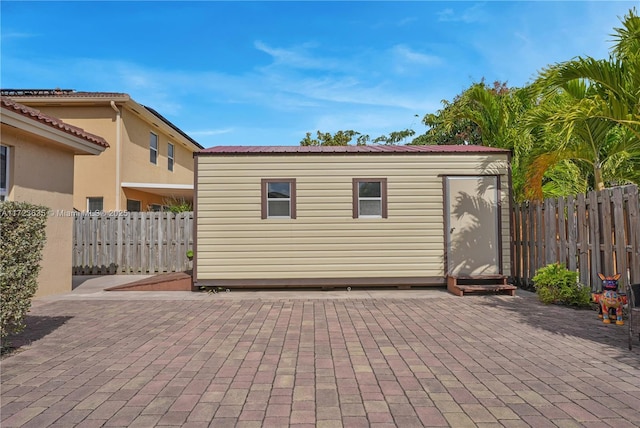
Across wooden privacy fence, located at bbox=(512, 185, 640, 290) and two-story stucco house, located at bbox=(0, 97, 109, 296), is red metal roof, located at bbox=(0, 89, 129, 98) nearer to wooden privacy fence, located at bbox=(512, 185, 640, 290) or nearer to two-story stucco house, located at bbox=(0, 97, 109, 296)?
two-story stucco house, located at bbox=(0, 97, 109, 296)

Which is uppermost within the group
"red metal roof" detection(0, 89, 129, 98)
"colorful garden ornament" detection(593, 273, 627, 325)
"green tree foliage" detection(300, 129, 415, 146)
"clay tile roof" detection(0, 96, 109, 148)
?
"green tree foliage" detection(300, 129, 415, 146)

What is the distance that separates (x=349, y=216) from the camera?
866 centimetres

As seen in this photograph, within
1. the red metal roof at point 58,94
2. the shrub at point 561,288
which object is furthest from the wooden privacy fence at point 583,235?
the red metal roof at point 58,94

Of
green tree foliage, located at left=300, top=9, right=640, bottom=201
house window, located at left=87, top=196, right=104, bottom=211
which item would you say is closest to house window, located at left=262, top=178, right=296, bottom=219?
green tree foliage, located at left=300, top=9, right=640, bottom=201

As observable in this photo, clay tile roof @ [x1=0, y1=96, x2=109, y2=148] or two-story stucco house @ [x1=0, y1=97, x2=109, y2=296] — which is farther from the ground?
clay tile roof @ [x1=0, y1=96, x2=109, y2=148]

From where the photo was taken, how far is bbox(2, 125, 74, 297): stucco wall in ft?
23.6

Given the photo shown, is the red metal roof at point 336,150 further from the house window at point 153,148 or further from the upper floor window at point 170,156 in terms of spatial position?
the upper floor window at point 170,156

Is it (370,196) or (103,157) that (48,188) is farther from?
(370,196)

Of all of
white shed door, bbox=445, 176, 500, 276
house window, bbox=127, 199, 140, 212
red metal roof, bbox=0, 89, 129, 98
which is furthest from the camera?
house window, bbox=127, 199, 140, 212

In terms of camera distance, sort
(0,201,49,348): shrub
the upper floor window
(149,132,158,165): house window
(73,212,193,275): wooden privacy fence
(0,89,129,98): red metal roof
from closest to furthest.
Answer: (0,201,49,348): shrub
(73,212,193,275): wooden privacy fence
(0,89,129,98): red metal roof
(149,132,158,165): house window
the upper floor window

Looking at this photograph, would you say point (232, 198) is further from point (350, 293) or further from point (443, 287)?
point (443, 287)

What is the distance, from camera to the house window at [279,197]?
28.4 ft

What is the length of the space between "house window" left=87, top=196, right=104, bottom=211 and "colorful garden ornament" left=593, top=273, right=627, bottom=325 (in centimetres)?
1427

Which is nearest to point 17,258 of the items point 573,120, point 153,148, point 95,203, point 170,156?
point 573,120
